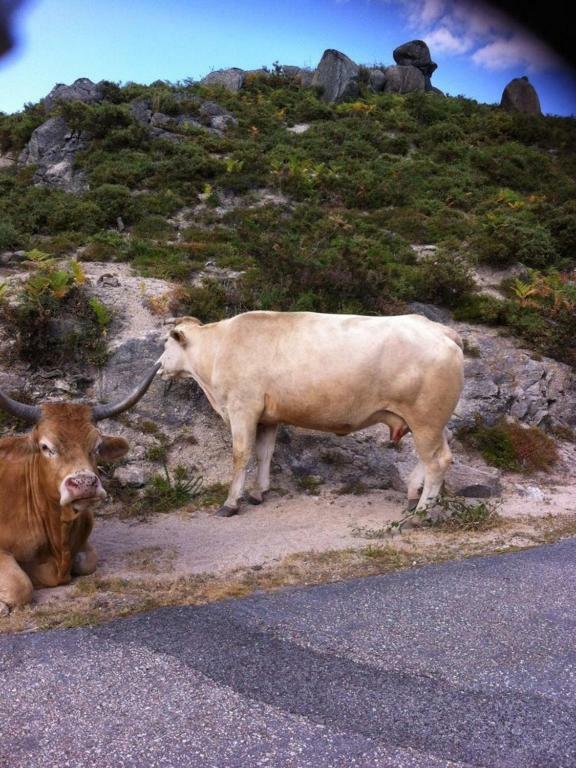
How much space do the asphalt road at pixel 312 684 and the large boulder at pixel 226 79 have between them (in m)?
33.7

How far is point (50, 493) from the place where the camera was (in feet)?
20.3

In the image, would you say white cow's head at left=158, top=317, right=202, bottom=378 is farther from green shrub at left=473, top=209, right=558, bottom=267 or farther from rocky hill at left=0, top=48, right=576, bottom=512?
green shrub at left=473, top=209, right=558, bottom=267

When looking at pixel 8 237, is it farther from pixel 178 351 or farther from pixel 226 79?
pixel 226 79

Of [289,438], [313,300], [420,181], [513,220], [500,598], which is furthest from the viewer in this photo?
[420,181]

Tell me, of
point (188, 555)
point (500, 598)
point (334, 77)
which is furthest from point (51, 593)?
point (334, 77)

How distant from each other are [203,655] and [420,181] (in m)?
21.9

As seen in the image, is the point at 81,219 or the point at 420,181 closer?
the point at 81,219

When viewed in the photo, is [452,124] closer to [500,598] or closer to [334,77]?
[334,77]

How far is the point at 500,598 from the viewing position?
5.52m

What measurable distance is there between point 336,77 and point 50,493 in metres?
34.5

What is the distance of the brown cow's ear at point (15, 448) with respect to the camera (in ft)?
22.5

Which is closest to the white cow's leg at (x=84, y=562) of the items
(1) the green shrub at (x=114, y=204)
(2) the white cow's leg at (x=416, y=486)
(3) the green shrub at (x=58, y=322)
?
(2) the white cow's leg at (x=416, y=486)

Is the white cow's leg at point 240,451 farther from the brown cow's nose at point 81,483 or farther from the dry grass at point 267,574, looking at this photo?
the brown cow's nose at point 81,483

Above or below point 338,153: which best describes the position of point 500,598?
below
